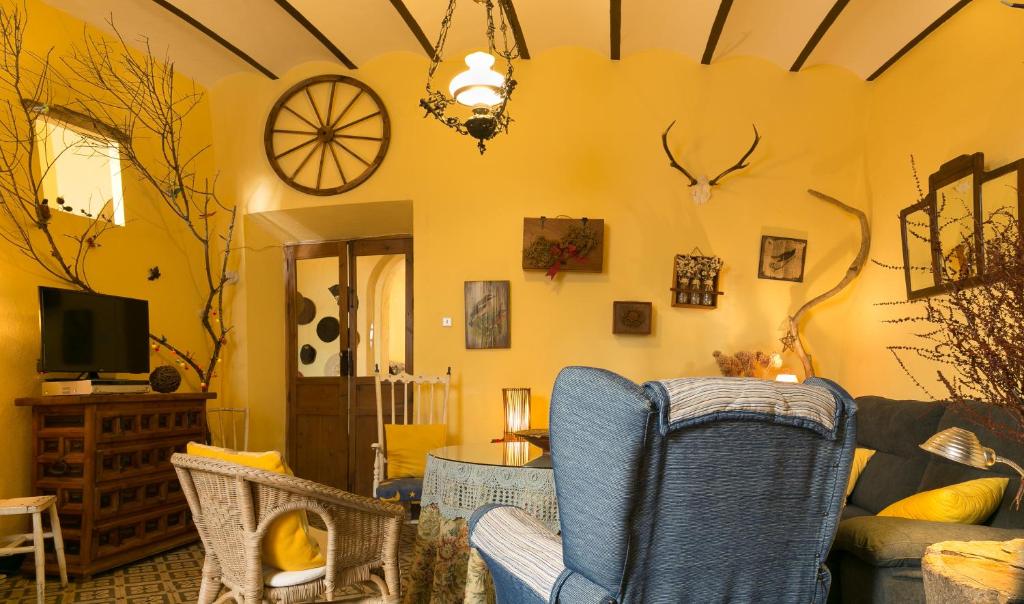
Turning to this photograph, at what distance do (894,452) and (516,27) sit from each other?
3545 mm

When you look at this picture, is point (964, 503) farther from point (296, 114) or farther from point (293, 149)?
point (296, 114)

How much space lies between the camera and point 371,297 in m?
6.38

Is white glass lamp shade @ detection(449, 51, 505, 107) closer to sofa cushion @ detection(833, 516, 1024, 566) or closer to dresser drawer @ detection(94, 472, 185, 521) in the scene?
sofa cushion @ detection(833, 516, 1024, 566)

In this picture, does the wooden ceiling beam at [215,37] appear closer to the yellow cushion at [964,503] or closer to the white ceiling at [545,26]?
the white ceiling at [545,26]

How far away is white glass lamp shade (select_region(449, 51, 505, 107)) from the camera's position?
138 inches

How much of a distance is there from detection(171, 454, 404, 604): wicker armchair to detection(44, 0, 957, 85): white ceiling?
3421 millimetres

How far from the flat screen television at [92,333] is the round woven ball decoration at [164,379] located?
9 cm

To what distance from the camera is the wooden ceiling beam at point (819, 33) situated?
443 centimetres

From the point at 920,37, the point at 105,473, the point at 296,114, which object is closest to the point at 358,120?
the point at 296,114

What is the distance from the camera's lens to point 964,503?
222 centimetres

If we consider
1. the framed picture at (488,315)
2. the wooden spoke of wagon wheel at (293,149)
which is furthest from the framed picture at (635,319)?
the wooden spoke of wagon wheel at (293,149)

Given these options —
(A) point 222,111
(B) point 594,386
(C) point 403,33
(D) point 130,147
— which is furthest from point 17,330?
(B) point 594,386

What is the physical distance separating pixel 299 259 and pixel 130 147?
5.90 feet

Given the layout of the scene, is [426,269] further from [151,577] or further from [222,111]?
[151,577]
